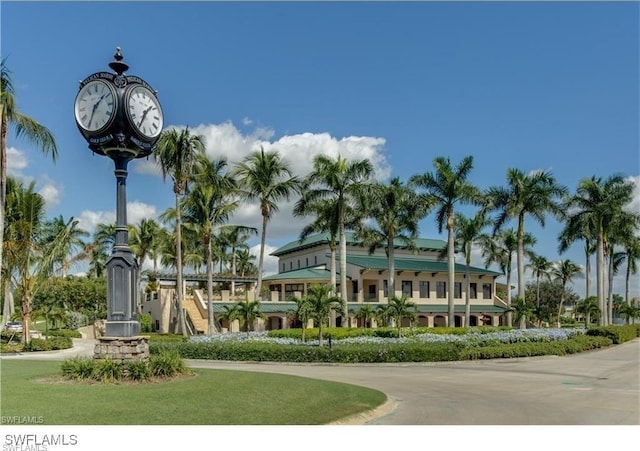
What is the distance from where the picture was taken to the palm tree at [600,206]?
46.8 meters

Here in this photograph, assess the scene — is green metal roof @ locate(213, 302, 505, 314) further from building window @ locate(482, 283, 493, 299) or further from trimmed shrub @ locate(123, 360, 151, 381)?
trimmed shrub @ locate(123, 360, 151, 381)

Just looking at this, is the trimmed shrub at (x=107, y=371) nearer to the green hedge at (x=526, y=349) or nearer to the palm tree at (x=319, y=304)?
the palm tree at (x=319, y=304)

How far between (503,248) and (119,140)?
174ft

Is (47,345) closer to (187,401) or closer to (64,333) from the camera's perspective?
(64,333)

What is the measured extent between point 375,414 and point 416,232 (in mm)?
32726

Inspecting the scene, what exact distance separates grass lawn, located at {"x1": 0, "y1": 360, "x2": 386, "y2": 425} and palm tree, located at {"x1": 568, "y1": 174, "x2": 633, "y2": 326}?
38.6 metres

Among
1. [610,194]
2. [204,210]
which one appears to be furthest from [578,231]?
[204,210]

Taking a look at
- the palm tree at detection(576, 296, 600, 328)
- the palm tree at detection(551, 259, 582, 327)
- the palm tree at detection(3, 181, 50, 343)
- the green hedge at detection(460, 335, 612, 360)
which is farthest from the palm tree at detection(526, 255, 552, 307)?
the palm tree at detection(3, 181, 50, 343)

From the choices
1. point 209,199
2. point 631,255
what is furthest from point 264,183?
point 631,255

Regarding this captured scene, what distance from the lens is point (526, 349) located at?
28250 mm

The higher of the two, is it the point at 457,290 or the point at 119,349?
the point at 119,349

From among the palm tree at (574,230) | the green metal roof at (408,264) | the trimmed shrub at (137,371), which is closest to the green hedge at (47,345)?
the trimmed shrub at (137,371)

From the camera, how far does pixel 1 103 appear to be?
20.3 meters

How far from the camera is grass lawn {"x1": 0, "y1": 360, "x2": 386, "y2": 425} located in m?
10.1
